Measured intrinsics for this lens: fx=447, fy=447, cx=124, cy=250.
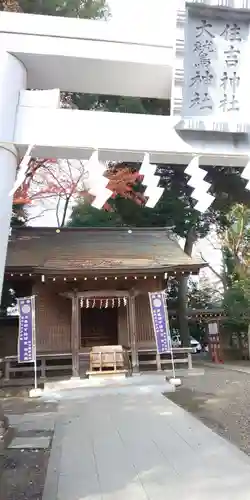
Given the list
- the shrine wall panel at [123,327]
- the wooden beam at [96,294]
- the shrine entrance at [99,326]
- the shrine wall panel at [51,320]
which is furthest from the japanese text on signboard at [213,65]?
the shrine entrance at [99,326]

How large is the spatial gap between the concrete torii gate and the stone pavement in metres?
2.13

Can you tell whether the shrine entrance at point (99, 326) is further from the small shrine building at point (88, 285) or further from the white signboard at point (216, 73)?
the white signboard at point (216, 73)

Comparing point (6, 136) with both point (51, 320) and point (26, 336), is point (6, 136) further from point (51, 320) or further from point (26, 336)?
point (51, 320)

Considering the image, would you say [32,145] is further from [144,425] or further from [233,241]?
[233,241]

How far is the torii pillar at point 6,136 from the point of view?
3.60 m

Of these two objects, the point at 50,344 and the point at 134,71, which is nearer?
the point at 134,71

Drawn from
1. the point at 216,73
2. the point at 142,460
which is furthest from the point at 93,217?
the point at 216,73

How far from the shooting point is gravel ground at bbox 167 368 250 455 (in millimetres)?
5809

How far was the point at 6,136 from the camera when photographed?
3625 millimetres

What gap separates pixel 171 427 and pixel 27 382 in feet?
22.0

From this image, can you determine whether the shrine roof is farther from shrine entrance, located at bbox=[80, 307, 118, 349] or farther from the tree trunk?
the tree trunk

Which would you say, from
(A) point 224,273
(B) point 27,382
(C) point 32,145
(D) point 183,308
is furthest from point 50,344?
(A) point 224,273

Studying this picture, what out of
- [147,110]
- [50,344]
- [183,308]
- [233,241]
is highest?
[147,110]

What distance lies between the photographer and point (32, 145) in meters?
3.66
